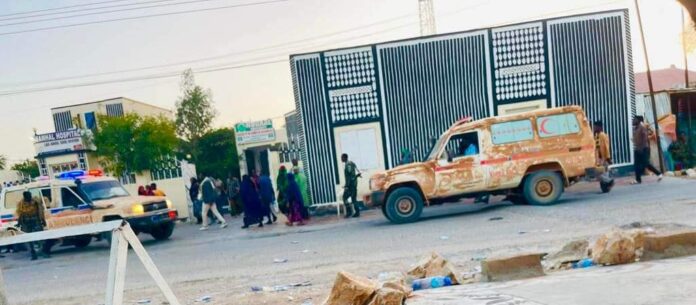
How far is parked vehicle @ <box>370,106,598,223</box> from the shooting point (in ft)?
37.8

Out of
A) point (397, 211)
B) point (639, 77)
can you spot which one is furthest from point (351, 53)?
point (639, 77)

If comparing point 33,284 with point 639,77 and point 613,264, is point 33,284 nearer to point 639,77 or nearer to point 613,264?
point 613,264

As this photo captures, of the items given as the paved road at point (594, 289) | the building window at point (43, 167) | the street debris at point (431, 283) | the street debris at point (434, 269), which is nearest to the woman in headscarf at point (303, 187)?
the street debris at point (434, 269)

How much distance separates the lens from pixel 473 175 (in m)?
11.6

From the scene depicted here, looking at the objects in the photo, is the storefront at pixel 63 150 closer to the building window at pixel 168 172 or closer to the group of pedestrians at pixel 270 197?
the building window at pixel 168 172

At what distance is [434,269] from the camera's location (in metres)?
6.12

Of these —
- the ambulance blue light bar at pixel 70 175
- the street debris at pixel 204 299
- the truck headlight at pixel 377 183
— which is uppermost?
the ambulance blue light bar at pixel 70 175

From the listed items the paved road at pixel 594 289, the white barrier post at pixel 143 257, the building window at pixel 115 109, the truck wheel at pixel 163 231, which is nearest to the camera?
the white barrier post at pixel 143 257

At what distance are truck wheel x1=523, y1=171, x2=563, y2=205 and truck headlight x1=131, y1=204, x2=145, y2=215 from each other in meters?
9.28

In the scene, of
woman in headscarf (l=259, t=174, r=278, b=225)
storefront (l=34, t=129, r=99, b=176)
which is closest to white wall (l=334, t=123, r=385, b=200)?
woman in headscarf (l=259, t=174, r=278, b=225)

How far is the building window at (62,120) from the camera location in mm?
46406

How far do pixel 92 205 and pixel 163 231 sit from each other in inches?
74.9

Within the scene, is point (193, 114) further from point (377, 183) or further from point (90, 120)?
point (377, 183)

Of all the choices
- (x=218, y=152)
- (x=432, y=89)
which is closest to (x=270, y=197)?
(x=432, y=89)
